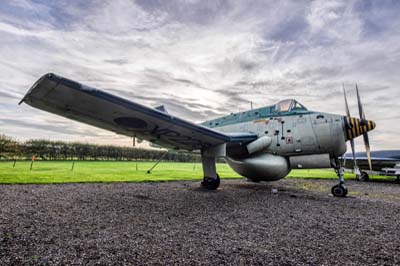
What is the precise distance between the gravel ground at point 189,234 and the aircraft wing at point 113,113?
221 centimetres

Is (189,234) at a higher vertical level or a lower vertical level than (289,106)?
lower

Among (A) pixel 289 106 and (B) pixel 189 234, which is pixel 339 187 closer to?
(A) pixel 289 106

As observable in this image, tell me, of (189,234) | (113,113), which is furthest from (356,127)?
(113,113)

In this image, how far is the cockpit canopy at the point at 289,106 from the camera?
8531 millimetres

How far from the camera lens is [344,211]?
18.8ft

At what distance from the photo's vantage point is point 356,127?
7.70 metres

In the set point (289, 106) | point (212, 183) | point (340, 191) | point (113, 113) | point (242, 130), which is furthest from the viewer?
point (242, 130)

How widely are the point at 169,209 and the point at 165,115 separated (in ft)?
8.07

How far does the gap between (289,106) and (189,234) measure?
267 inches

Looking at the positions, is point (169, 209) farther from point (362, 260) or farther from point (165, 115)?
point (362, 260)

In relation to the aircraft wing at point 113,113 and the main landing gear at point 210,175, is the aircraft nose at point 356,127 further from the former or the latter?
the main landing gear at point 210,175

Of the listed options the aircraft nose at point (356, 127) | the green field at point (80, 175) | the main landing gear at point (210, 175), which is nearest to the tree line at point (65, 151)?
the green field at point (80, 175)

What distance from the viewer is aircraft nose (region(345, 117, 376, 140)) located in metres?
7.68

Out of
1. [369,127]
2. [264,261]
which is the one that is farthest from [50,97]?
[369,127]
